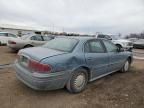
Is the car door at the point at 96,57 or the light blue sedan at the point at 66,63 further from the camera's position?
the car door at the point at 96,57

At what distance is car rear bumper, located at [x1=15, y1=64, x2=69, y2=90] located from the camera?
3.52m

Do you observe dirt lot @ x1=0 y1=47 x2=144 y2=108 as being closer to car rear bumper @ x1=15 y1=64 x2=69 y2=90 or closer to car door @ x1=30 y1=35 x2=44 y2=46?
car rear bumper @ x1=15 y1=64 x2=69 y2=90

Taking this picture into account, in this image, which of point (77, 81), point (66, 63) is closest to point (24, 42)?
point (77, 81)

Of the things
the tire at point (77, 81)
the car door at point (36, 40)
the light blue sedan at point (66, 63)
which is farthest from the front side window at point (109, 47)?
the car door at point (36, 40)

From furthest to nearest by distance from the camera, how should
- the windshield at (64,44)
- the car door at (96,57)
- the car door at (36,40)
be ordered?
1. the car door at (36,40)
2. the car door at (96,57)
3. the windshield at (64,44)

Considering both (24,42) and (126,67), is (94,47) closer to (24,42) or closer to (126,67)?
(126,67)

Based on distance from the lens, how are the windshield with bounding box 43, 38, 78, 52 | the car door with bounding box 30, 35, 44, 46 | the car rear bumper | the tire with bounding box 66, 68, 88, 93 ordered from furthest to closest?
the car door with bounding box 30, 35, 44, 46
the windshield with bounding box 43, 38, 78, 52
the tire with bounding box 66, 68, 88, 93
the car rear bumper

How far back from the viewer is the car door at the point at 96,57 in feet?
14.8

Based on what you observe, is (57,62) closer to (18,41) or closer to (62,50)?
(62,50)

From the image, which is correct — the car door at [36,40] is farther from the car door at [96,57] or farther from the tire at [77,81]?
the tire at [77,81]

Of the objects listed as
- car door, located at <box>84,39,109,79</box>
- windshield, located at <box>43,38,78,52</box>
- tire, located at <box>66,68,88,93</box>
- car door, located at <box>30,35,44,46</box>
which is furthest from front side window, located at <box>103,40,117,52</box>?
car door, located at <box>30,35,44,46</box>

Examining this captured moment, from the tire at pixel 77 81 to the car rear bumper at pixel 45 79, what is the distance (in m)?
0.25

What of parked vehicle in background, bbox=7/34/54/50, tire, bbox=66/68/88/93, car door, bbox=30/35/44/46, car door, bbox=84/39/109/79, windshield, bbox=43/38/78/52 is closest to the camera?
tire, bbox=66/68/88/93

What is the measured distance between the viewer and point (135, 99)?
401 cm
